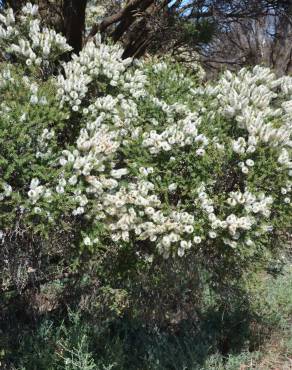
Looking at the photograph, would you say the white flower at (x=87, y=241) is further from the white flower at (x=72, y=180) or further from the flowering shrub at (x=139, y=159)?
the white flower at (x=72, y=180)

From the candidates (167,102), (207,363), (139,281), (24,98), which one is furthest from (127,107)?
(207,363)

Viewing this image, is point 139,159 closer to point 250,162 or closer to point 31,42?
point 250,162

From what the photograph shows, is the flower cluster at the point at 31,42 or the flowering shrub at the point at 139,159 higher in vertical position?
the flower cluster at the point at 31,42

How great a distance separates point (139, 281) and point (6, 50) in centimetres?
179

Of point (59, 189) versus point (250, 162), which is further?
point (250, 162)

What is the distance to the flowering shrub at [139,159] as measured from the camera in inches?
107

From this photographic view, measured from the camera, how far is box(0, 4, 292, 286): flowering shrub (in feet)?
8.95

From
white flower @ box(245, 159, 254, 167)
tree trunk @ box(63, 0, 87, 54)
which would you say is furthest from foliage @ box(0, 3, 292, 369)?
tree trunk @ box(63, 0, 87, 54)

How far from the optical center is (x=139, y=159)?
296cm

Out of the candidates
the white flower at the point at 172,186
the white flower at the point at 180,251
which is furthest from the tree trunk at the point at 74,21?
the white flower at the point at 180,251

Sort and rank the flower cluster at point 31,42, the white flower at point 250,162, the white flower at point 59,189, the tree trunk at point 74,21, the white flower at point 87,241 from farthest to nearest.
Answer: the tree trunk at point 74,21
the flower cluster at point 31,42
the white flower at point 250,162
the white flower at point 87,241
the white flower at point 59,189

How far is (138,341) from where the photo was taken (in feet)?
14.5

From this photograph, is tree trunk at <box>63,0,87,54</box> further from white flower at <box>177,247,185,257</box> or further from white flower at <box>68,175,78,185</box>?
white flower at <box>177,247,185,257</box>

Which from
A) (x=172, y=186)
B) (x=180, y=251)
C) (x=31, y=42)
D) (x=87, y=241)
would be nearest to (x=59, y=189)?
(x=87, y=241)
